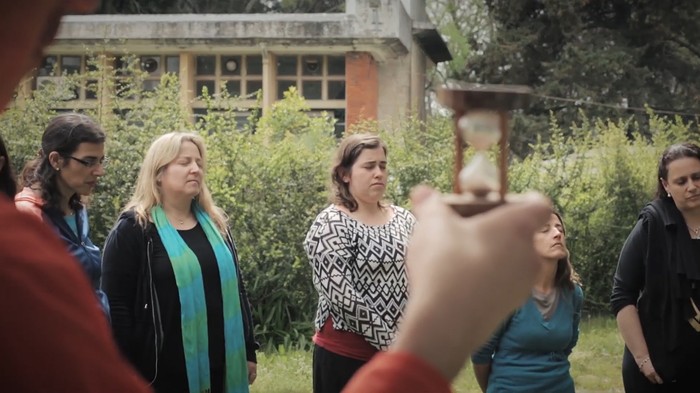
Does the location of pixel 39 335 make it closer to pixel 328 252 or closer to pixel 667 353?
pixel 328 252

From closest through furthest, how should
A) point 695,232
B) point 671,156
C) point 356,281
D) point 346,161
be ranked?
point 356,281 → point 695,232 → point 671,156 → point 346,161

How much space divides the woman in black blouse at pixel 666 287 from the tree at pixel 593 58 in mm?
15836

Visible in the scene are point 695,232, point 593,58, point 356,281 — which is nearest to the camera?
point 356,281

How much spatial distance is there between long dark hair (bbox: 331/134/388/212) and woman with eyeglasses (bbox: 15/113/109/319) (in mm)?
1465

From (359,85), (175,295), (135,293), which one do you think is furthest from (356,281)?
(359,85)

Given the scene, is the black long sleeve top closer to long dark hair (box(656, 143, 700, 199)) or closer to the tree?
long dark hair (box(656, 143, 700, 199))

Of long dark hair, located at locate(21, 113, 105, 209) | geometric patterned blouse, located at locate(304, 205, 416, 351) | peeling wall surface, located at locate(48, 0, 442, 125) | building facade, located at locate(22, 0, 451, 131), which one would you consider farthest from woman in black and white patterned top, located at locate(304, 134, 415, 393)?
peeling wall surface, located at locate(48, 0, 442, 125)

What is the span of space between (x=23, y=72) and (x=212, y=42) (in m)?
19.2

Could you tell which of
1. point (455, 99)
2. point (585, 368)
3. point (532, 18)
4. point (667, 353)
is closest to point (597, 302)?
point (585, 368)

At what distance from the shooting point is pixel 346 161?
6156 millimetres

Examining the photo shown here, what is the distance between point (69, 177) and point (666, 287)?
3.39 m

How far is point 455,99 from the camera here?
1.50m

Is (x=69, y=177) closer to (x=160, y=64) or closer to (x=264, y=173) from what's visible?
(x=264, y=173)

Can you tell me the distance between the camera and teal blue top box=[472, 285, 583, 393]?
515 centimetres
